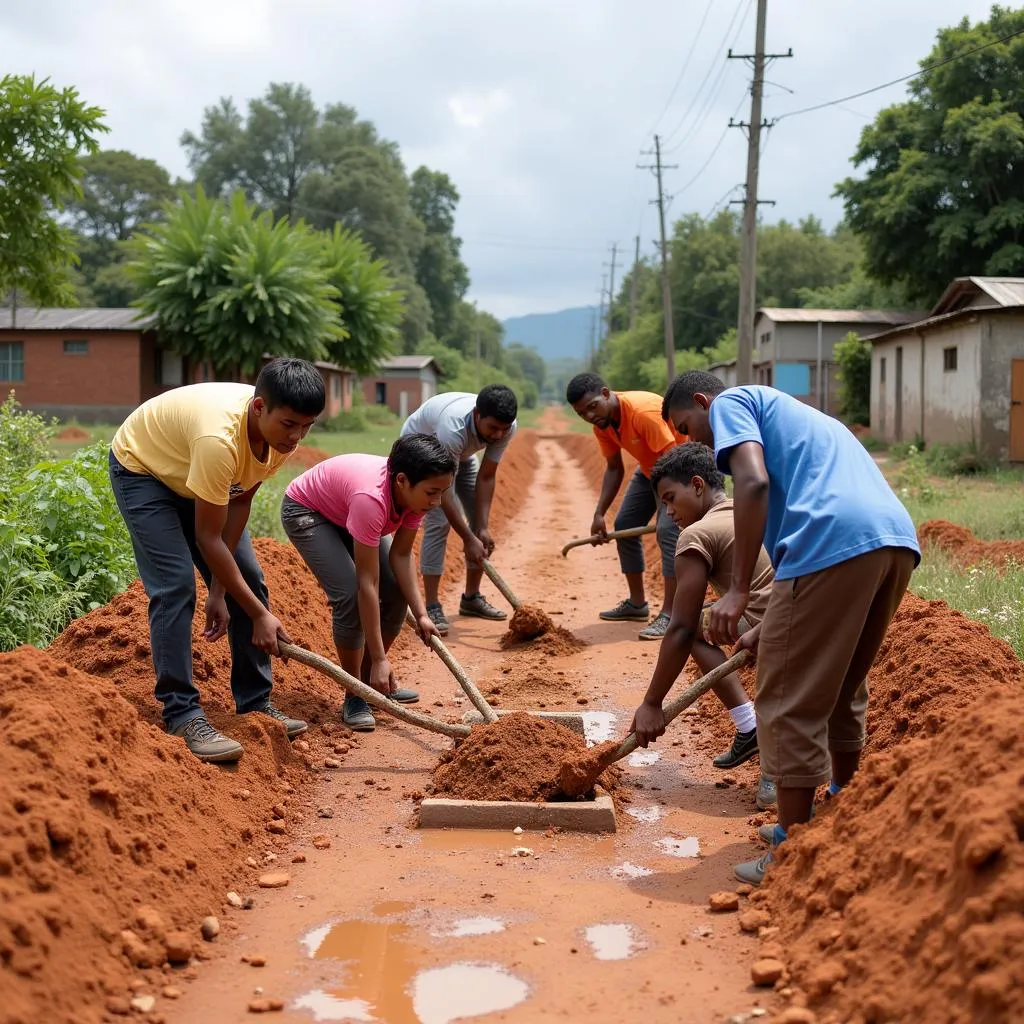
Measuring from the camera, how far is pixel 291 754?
5141 millimetres

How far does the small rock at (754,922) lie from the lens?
344 cm

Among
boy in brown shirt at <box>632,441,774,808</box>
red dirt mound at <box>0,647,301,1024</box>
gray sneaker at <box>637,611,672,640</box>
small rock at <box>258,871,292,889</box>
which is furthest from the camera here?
gray sneaker at <box>637,611,672,640</box>

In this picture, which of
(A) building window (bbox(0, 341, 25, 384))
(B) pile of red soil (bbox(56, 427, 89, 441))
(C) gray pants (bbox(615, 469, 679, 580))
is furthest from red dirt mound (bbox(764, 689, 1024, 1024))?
(A) building window (bbox(0, 341, 25, 384))

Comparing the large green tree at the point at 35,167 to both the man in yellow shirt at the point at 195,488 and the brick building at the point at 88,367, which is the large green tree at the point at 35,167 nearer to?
the man in yellow shirt at the point at 195,488

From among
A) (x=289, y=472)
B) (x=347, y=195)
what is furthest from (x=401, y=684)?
(x=347, y=195)

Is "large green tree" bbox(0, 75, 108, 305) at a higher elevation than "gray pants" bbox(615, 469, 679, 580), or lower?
higher

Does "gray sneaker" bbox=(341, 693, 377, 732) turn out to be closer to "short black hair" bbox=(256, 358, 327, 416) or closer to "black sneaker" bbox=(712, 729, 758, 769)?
"black sneaker" bbox=(712, 729, 758, 769)

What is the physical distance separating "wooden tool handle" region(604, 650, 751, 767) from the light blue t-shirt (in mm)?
565

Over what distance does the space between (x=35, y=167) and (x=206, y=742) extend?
14598mm

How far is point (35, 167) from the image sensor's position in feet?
54.3

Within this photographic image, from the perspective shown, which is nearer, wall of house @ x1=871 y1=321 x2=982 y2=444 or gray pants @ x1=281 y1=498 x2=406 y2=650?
gray pants @ x1=281 y1=498 x2=406 y2=650

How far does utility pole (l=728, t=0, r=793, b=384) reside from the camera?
781 inches

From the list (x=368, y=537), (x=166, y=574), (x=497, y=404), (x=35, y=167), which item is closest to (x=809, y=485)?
(x=368, y=537)

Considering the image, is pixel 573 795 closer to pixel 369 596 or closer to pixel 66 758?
pixel 369 596
